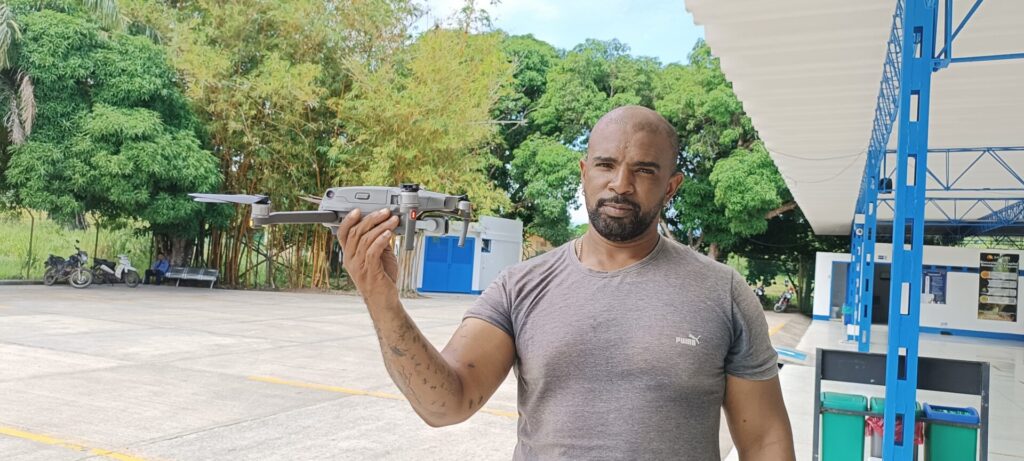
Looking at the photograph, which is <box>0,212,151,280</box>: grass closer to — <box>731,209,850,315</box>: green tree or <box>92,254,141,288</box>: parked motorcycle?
<box>92,254,141,288</box>: parked motorcycle

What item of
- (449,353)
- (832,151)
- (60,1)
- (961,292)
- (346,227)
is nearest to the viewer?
(346,227)

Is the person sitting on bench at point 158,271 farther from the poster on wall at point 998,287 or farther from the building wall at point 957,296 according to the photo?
the poster on wall at point 998,287

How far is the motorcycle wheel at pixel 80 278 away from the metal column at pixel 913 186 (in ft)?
56.1

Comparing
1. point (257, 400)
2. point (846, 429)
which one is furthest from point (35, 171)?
point (846, 429)

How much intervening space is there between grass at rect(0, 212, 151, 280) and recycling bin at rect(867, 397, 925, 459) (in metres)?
18.9

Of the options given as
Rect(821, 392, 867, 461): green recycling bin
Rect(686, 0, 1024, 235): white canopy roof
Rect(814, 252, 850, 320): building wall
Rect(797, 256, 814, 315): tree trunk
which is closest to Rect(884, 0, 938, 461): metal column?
Rect(821, 392, 867, 461): green recycling bin

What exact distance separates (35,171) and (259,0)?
660cm

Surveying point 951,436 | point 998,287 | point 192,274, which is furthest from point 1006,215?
point 192,274

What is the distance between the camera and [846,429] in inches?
158

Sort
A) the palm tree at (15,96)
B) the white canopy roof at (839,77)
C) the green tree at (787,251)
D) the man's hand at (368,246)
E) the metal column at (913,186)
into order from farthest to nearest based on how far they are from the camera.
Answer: the green tree at (787,251), the palm tree at (15,96), the white canopy roof at (839,77), the metal column at (913,186), the man's hand at (368,246)

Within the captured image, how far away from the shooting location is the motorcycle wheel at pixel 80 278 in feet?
55.4

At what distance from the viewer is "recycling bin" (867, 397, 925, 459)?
3961mm

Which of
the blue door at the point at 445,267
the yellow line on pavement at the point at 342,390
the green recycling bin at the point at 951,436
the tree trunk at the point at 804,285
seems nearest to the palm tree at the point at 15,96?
the blue door at the point at 445,267

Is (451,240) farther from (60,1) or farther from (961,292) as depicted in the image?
(961,292)
